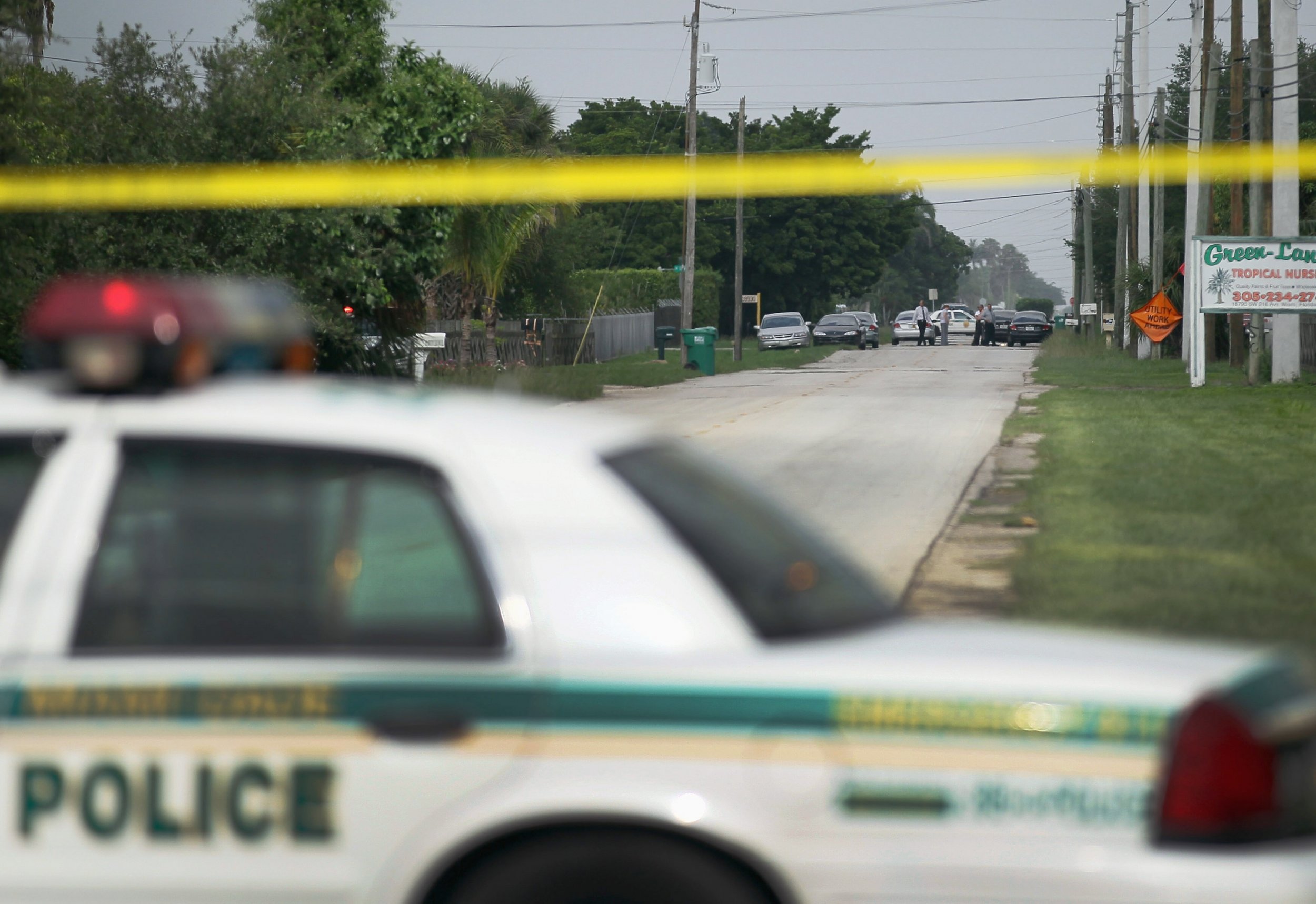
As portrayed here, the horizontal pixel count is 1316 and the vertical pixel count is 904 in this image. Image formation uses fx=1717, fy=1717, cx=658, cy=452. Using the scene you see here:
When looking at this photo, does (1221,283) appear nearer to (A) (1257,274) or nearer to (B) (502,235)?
(A) (1257,274)

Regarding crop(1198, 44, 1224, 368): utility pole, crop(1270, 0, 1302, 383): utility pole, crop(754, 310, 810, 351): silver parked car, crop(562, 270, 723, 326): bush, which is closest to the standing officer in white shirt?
crop(754, 310, 810, 351): silver parked car

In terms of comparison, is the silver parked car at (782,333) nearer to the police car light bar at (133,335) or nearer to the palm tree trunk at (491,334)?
the palm tree trunk at (491,334)

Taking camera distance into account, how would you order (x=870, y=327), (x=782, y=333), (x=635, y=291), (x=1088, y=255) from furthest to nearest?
(x=1088, y=255), (x=635, y=291), (x=870, y=327), (x=782, y=333)

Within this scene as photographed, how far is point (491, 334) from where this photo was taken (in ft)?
133

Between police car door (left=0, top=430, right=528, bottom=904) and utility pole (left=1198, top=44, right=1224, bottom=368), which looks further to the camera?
utility pole (left=1198, top=44, right=1224, bottom=368)

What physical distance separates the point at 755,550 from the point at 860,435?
692 inches

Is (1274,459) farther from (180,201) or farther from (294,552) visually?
(294,552)

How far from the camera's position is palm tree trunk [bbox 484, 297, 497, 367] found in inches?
1567

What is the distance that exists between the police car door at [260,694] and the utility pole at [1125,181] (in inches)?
2082

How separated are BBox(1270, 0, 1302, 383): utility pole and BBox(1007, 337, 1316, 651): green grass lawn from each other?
6262 millimetres

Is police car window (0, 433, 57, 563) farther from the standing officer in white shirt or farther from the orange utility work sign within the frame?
the standing officer in white shirt

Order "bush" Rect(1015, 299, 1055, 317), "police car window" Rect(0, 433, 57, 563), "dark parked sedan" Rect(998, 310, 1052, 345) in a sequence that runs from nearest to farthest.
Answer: "police car window" Rect(0, 433, 57, 563) < "dark parked sedan" Rect(998, 310, 1052, 345) < "bush" Rect(1015, 299, 1055, 317)

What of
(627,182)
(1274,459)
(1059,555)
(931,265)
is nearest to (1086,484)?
(1274,459)

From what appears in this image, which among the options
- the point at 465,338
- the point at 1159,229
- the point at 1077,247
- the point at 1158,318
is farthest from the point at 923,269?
the point at 465,338
